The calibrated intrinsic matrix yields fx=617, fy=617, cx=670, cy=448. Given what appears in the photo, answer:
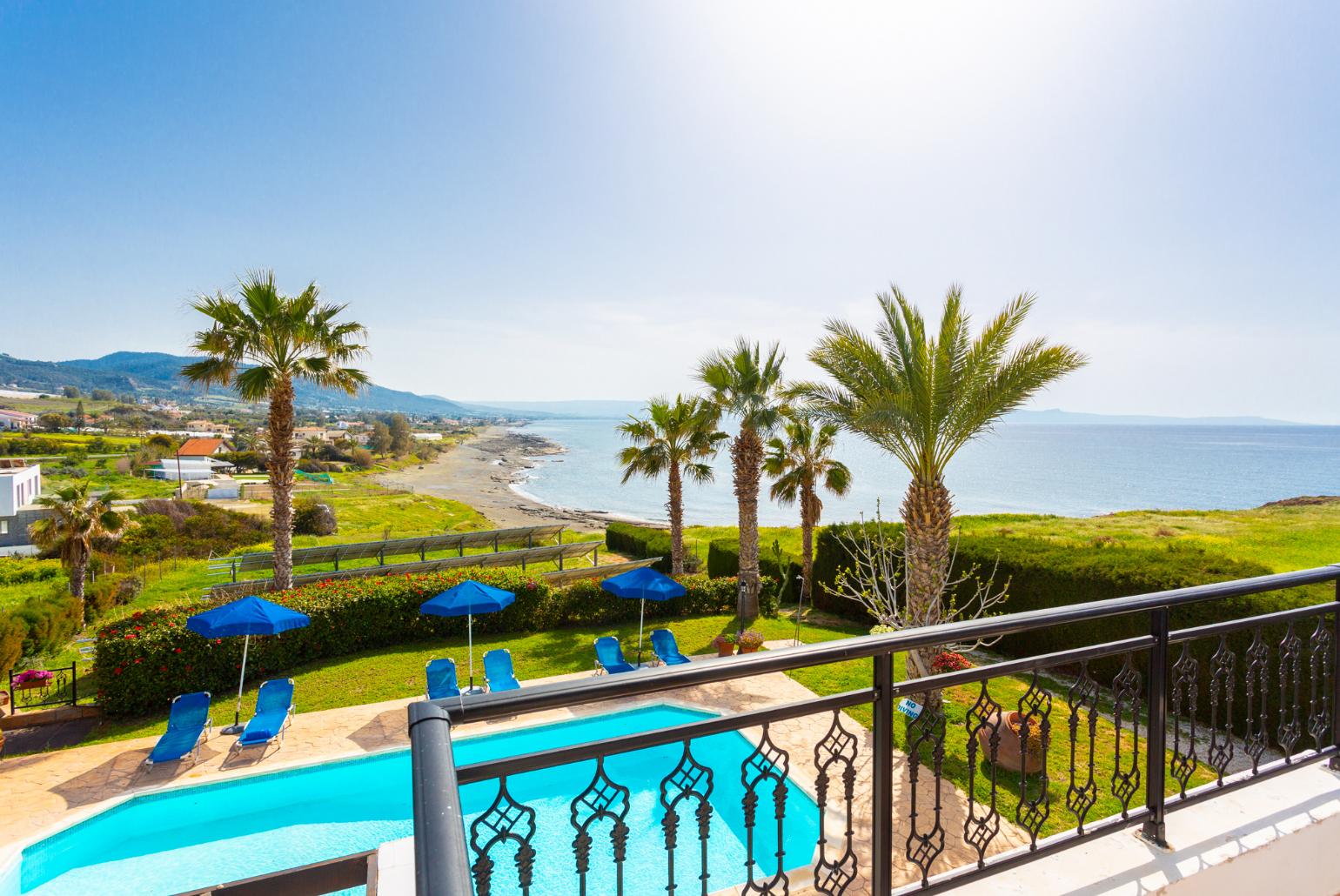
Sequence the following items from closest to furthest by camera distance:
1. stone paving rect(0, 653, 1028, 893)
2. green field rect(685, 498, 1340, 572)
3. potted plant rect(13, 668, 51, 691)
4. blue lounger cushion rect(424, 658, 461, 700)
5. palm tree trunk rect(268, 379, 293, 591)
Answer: stone paving rect(0, 653, 1028, 893), blue lounger cushion rect(424, 658, 461, 700), potted plant rect(13, 668, 51, 691), palm tree trunk rect(268, 379, 293, 591), green field rect(685, 498, 1340, 572)

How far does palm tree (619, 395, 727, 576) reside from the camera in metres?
18.2

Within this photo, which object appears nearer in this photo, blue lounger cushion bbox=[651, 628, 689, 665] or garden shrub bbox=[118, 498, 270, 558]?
blue lounger cushion bbox=[651, 628, 689, 665]

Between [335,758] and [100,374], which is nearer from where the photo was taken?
[335,758]

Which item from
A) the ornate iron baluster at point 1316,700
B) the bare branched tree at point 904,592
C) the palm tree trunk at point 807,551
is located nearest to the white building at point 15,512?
the palm tree trunk at point 807,551

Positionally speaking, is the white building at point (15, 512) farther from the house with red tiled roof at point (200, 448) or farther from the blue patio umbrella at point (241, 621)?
the blue patio umbrella at point (241, 621)

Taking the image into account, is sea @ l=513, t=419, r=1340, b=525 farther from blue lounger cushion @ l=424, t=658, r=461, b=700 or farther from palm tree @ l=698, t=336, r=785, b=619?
blue lounger cushion @ l=424, t=658, r=461, b=700

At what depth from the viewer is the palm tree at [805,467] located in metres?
18.4

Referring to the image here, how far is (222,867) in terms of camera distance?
22.1 ft

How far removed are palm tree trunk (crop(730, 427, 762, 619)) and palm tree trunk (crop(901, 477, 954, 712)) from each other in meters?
6.01

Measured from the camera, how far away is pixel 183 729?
8.48 meters

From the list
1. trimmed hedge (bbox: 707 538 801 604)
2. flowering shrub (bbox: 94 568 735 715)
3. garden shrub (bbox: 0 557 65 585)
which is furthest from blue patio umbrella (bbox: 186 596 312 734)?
garden shrub (bbox: 0 557 65 585)

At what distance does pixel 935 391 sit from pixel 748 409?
23.7ft

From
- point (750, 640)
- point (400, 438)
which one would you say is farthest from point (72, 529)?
point (400, 438)

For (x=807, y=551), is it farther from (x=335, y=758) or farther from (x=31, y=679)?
(x=31, y=679)
